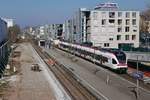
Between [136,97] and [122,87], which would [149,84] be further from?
[136,97]

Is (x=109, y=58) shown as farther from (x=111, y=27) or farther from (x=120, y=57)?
(x=111, y=27)

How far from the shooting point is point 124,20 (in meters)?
121

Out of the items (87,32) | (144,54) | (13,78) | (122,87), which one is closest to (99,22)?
(87,32)

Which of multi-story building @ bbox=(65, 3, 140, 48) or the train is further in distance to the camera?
multi-story building @ bbox=(65, 3, 140, 48)

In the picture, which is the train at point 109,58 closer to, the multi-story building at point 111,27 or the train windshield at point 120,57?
the train windshield at point 120,57

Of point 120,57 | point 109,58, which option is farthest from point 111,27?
point 120,57

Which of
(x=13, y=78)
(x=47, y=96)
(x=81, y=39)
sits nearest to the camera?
(x=47, y=96)

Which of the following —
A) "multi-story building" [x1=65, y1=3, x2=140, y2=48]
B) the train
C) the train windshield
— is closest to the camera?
the train

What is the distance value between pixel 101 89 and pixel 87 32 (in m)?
85.0

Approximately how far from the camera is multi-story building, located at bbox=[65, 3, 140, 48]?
11875cm

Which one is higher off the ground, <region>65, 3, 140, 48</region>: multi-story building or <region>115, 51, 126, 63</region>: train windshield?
<region>65, 3, 140, 48</region>: multi-story building

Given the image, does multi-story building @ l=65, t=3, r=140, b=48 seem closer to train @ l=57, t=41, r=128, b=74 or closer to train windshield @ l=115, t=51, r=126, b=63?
train @ l=57, t=41, r=128, b=74

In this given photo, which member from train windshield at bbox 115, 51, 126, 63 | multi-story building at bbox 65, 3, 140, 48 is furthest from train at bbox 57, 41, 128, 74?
multi-story building at bbox 65, 3, 140, 48

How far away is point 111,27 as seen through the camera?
4702 inches
